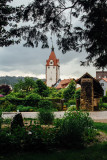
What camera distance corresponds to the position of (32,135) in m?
4.56

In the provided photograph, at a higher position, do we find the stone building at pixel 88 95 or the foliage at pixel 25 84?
the foliage at pixel 25 84

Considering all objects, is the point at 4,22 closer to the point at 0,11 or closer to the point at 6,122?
Answer: the point at 0,11

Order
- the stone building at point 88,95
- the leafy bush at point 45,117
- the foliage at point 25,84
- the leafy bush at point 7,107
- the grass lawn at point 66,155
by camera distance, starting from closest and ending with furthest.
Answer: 1. the grass lawn at point 66,155
2. the leafy bush at point 45,117
3. the stone building at point 88,95
4. the leafy bush at point 7,107
5. the foliage at point 25,84

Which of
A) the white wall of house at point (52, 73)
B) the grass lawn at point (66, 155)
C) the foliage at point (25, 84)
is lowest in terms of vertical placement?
the grass lawn at point (66, 155)

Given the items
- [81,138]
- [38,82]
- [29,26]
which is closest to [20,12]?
[29,26]

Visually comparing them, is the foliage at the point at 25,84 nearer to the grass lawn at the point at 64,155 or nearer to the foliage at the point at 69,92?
the foliage at the point at 69,92

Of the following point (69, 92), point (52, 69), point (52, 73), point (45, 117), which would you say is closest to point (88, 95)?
point (45, 117)

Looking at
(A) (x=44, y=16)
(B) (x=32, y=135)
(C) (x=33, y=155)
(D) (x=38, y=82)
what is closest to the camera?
(C) (x=33, y=155)

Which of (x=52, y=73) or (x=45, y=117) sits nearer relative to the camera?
(x=45, y=117)

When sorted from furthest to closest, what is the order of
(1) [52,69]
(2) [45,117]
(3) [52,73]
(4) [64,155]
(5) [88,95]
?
(1) [52,69] < (3) [52,73] < (5) [88,95] < (2) [45,117] < (4) [64,155]

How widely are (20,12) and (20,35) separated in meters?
0.74

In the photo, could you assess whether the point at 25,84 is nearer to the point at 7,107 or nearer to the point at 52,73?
the point at 7,107

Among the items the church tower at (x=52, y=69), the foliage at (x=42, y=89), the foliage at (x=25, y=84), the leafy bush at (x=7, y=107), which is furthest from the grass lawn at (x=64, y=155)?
the church tower at (x=52, y=69)

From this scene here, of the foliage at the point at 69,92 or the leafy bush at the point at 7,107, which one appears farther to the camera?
the foliage at the point at 69,92
